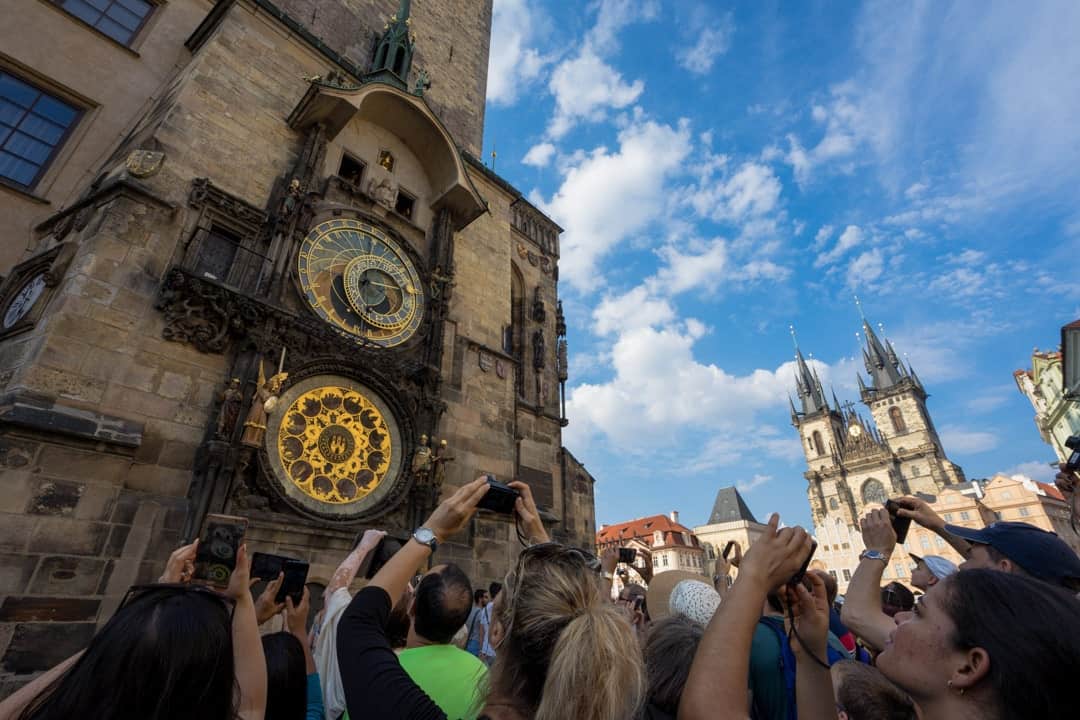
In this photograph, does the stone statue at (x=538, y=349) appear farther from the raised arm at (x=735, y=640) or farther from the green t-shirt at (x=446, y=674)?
the raised arm at (x=735, y=640)

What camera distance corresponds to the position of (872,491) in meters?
61.8

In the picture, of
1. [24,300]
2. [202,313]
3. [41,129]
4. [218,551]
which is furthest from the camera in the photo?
[41,129]

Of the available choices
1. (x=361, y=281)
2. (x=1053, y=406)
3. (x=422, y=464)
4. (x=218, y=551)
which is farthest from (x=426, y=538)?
(x=1053, y=406)

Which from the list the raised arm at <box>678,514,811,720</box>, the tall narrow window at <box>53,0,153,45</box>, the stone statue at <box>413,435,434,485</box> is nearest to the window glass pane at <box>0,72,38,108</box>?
the tall narrow window at <box>53,0,153,45</box>

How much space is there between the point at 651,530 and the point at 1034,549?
185 feet

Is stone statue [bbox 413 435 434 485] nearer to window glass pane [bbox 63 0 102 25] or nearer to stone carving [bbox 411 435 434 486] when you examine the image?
stone carving [bbox 411 435 434 486]

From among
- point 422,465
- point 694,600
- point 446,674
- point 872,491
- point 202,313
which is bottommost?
point 446,674

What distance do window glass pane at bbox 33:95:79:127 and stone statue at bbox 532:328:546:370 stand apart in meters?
10.2

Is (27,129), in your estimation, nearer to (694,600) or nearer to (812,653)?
(694,600)

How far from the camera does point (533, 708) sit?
139cm

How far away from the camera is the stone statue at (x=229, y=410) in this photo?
613cm

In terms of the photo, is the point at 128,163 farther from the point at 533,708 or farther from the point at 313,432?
the point at 533,708

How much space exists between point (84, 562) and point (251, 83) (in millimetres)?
7911

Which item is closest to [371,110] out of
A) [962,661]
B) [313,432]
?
[313,432]
